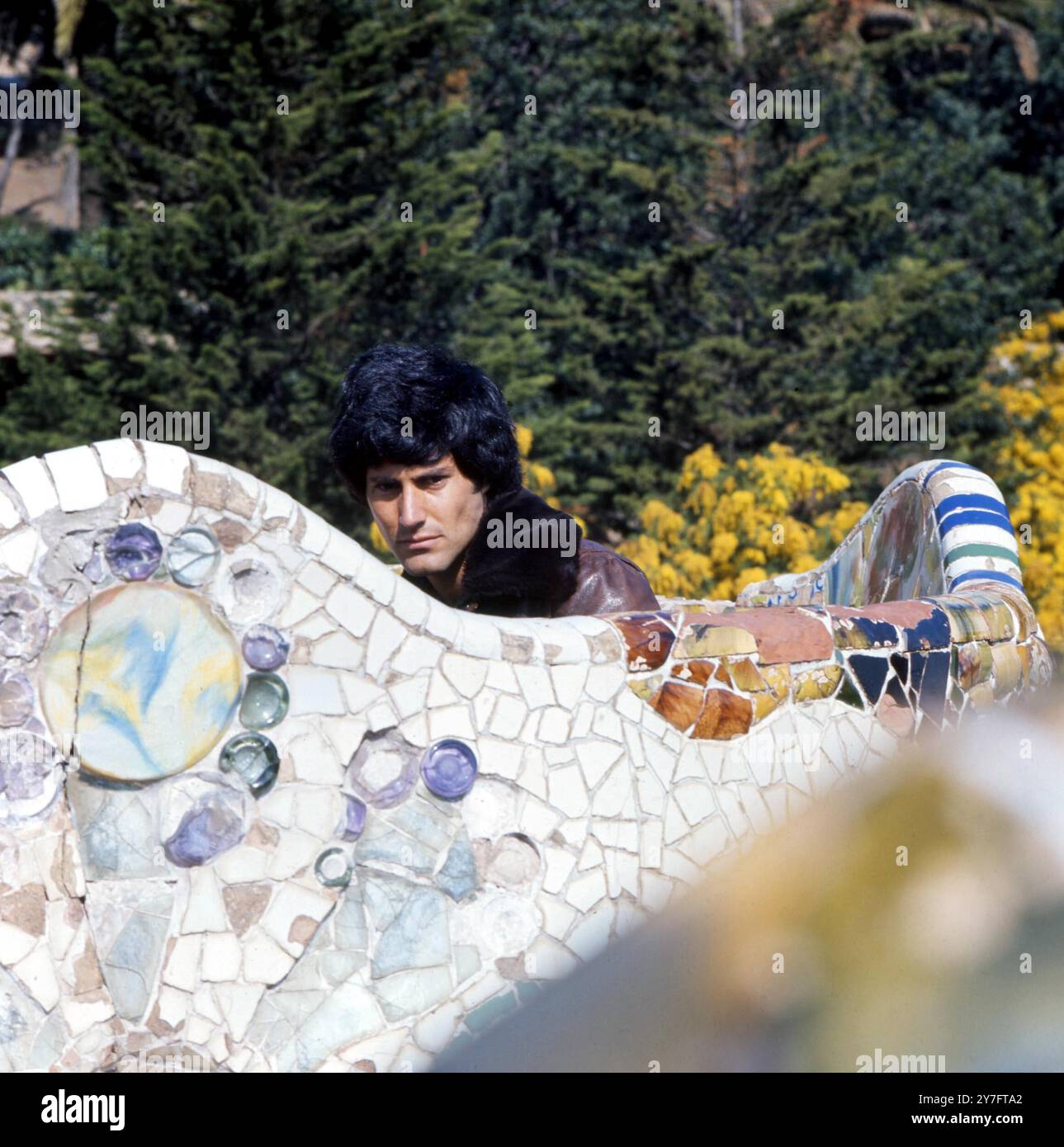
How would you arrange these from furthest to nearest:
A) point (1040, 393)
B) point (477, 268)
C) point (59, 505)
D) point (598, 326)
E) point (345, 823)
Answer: point (598, 326) → point (477, 268) → point (1040, 393) → point (345, 823) → point (59, 505)

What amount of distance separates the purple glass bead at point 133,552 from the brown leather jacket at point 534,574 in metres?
0.91

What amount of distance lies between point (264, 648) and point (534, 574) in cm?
87

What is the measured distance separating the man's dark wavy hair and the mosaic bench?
50 centimetres

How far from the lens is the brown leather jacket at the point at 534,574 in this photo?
305 cm

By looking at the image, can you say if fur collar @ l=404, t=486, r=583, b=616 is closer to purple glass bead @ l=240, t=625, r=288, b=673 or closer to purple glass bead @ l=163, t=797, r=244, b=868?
purple glass bead @ l=240, t=625, r=288, b=673

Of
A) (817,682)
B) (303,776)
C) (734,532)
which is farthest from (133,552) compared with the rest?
(734,532)

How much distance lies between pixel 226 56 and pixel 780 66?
604 cm

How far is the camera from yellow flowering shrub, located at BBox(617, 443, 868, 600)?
941cm

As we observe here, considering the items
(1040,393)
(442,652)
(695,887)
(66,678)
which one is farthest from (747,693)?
(1040,393)

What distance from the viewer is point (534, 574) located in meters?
3.08

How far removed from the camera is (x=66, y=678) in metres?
2.22

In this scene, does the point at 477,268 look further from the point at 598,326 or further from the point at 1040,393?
the point at 1040,393

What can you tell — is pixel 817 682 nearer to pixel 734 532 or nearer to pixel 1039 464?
pixel 734 532

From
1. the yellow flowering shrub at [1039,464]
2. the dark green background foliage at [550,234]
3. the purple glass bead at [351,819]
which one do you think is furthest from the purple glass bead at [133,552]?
the dark green background foliage at [550,234]
